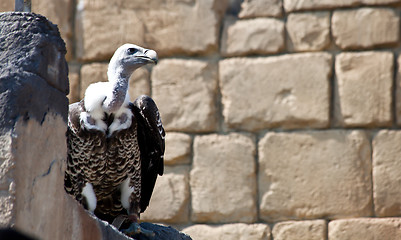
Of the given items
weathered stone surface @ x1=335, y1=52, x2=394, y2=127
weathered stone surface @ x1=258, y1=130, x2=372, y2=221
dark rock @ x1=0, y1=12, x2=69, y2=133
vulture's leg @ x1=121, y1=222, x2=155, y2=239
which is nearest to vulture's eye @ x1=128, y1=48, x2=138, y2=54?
vulture's leg @ x1=121, y1=222, x2=155, y2=239

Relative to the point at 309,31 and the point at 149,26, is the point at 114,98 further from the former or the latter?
the point at 309,31

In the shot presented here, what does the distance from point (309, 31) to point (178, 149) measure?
1413 millimetres

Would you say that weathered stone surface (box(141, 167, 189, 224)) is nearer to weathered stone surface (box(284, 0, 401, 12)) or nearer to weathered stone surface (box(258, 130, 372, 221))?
weathered stone surface (box(258, 130, 372, 221))

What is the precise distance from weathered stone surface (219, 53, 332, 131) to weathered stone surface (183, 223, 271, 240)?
781 mm

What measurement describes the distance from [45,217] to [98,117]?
1.48 metres

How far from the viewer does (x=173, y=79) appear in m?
5.88

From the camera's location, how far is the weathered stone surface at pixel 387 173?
5508mm

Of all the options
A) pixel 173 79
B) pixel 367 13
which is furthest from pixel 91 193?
pixel 367 13

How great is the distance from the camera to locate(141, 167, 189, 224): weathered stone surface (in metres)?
Answer: 5.75

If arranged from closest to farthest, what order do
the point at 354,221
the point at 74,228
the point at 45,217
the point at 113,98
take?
1. the point at 45,217
2. the point at 74,228
3. the point at 113,98
4. the point at 354,221

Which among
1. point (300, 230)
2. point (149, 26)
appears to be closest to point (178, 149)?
point (149, 26)

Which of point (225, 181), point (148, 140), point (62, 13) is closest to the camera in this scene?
point (148, 140)

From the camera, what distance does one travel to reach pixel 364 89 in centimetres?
563

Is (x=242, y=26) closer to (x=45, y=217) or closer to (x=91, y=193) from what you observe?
(x=91, y=193)
